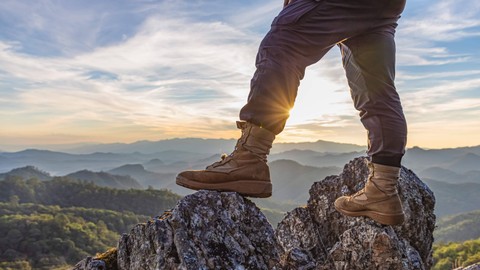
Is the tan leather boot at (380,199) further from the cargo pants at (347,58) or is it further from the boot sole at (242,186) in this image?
the boot sole at (242,186)

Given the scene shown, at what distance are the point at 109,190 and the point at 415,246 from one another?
186m

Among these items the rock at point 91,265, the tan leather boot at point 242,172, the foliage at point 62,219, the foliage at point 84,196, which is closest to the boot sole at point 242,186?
the tan leather boot at point 242,172

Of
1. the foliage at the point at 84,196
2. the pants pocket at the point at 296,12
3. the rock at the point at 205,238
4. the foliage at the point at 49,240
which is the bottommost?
the foliage at the point at 49,240

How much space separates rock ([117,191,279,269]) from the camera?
344 cm

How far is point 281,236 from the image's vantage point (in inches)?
248

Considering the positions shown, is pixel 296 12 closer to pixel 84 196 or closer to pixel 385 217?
pixel 385 217

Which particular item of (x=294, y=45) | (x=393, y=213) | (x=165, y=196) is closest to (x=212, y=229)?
(x=294, y=45)

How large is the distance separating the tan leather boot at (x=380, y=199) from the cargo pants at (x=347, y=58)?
177mm

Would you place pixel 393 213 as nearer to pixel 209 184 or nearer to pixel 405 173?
pixel 405 173

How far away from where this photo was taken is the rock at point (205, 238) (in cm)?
344

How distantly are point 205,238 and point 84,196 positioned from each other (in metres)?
188

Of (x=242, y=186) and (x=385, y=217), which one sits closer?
(x=242, y=186)

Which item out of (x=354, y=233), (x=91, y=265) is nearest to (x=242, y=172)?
(x=91, y=265)

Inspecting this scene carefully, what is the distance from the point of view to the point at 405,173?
5.89 m
